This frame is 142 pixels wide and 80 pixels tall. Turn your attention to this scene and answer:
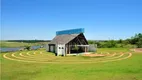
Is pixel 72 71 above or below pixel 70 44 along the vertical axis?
below

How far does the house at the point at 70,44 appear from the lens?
2912 cm

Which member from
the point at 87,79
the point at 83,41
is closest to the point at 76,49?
the point at 83,41

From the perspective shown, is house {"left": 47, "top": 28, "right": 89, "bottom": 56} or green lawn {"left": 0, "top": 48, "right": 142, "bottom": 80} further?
house {"left": 47, "top": 28, "right": 89, "bottom": 56}

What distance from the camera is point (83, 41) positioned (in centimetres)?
3500

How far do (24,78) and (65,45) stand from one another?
18.8 m

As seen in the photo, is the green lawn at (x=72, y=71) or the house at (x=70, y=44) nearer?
the green lawn at (x=72, y=71)

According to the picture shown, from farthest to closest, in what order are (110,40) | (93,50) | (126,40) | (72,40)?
(126,40) < (110,40) < (93,50) < (72,40)

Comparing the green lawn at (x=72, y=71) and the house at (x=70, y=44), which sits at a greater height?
the house at (x=70, y=44)

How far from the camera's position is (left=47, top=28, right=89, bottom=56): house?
1147 inches

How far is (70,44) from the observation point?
3164cm

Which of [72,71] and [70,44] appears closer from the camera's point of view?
[72,71]

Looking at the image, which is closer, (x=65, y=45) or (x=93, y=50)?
(x=65, y=45)

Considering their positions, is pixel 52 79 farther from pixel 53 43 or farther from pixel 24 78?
pixel 53 43

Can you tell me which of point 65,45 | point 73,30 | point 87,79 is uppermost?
point 73,30
